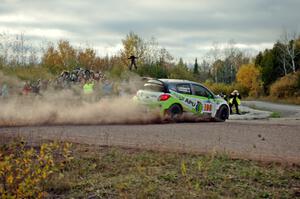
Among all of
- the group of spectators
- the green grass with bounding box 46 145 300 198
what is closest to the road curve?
the green grass with bounding box 46 145 300 198

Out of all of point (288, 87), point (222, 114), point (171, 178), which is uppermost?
point (288, 87)

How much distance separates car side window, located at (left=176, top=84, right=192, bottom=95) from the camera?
55.3ft

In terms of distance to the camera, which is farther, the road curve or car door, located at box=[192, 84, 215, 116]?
car door, located at box=[192, 84, 215, 116]

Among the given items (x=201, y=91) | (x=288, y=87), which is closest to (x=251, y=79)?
(x=288, y=87)

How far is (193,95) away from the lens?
17.2 metres

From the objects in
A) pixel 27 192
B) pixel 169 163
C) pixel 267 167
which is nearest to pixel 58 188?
pixel 27 192

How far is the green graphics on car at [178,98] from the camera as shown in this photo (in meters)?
16.4

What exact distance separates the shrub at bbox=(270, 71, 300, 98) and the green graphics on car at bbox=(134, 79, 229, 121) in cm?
3919

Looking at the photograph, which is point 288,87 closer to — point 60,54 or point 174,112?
point 60,54

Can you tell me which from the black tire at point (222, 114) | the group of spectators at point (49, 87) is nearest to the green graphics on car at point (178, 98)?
the black tire at point (222, 114)

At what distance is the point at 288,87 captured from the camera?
182 feet

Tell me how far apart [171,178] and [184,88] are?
10.9 metres

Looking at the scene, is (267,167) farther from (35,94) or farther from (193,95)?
(35,94)

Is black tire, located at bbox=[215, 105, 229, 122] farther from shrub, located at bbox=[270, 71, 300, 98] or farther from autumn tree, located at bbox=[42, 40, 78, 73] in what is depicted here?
shrub, located at bbox=[270, 71, 300, 98]
